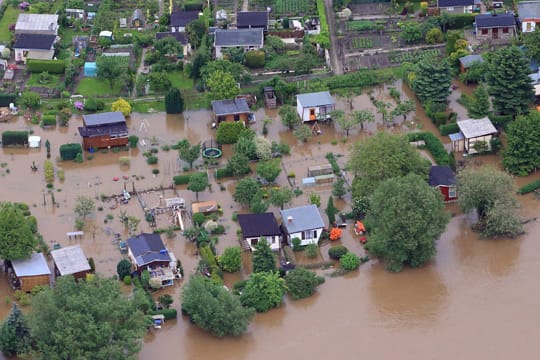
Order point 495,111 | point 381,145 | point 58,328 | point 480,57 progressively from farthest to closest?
1. point 480,57
2. point 495,111
3. point 381,145
4. point 58,328

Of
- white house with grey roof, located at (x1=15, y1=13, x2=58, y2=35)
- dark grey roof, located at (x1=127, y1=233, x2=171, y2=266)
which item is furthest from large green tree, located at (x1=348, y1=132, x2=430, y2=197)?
white house with grey roof, located at (x1=15, y1=13, x2=58, y2=35)

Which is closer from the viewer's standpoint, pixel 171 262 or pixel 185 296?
pixel 185 296

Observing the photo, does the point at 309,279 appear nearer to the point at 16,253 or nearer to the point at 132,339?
the point at 132,339

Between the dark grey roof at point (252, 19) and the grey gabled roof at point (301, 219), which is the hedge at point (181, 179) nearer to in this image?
the grey gabled roof at point (301, 219)

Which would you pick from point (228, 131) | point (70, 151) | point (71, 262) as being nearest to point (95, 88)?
point (70, 151)

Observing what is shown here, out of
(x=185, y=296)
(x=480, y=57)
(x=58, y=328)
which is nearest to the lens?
(x=58, y=328)

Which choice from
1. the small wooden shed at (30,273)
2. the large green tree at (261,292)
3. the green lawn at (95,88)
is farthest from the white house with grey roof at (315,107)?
the small wooden shed at (30,273)

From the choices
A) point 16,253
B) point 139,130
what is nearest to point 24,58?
point 139,130
